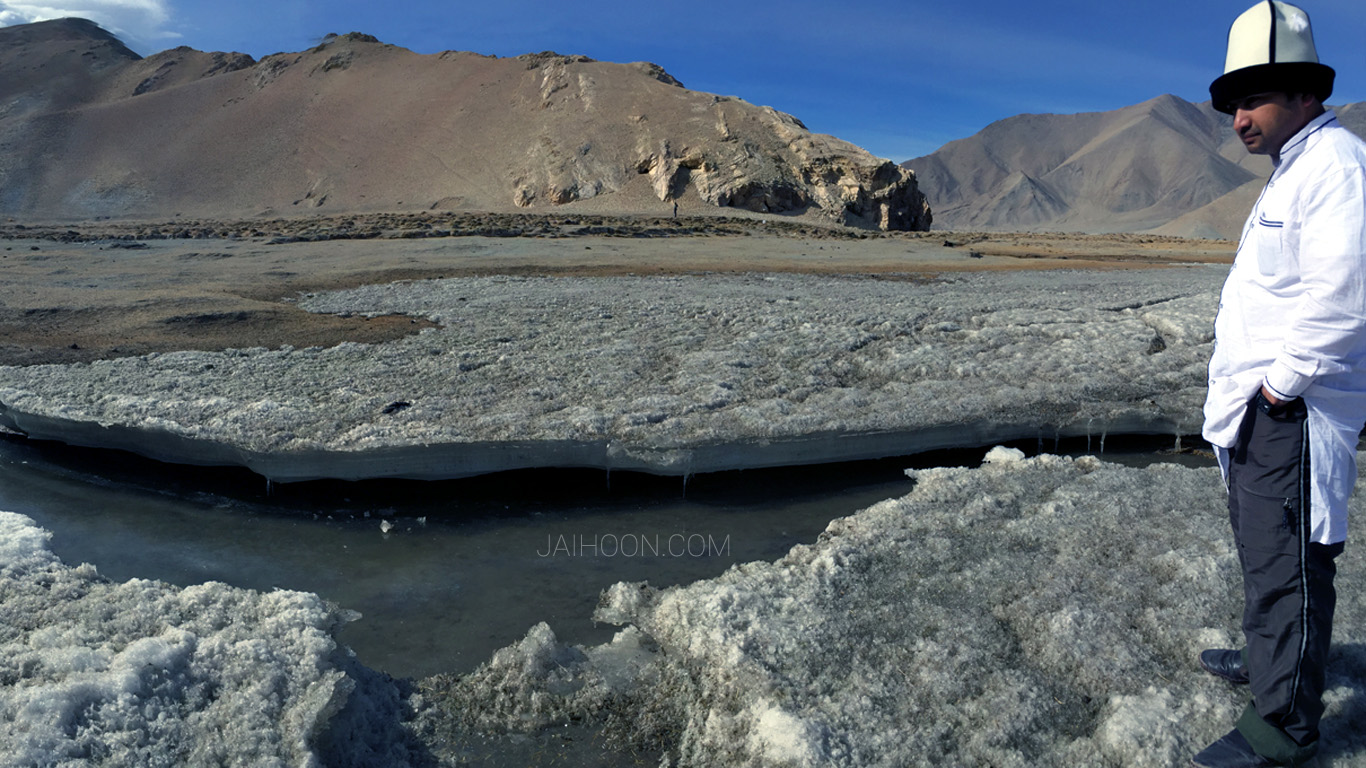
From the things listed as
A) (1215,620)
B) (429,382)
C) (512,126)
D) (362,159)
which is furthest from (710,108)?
(1215,620)

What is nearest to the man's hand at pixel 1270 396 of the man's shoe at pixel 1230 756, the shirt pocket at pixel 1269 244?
the shirt pocket at pixel 1269 244

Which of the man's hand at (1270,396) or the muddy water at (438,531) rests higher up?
the man's hand at (1270,396)

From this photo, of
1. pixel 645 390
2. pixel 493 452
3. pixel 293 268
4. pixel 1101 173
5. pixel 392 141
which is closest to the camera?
pixel 493 452

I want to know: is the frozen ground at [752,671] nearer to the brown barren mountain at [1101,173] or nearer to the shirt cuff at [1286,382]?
the shirt cuff at [1286,382]

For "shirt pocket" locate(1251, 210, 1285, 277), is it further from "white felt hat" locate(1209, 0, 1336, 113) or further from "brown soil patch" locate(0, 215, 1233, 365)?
"brown soil patch" locate(0, 215, 1233, 365)

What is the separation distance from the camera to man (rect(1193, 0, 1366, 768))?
5.75 ft

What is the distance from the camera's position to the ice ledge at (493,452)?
4.23m

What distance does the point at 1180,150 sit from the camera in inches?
4569

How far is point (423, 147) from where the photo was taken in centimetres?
4744

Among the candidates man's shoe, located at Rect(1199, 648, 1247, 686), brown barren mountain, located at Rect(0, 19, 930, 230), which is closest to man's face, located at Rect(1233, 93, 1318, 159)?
man's shoe, located at Rect(1199, 648, 1247, 686)

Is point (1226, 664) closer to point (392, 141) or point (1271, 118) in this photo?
point (1271, 118)

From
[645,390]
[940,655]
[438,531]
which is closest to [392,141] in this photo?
[645,390]

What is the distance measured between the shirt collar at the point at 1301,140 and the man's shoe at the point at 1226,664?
1285mm

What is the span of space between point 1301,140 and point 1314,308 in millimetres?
381
